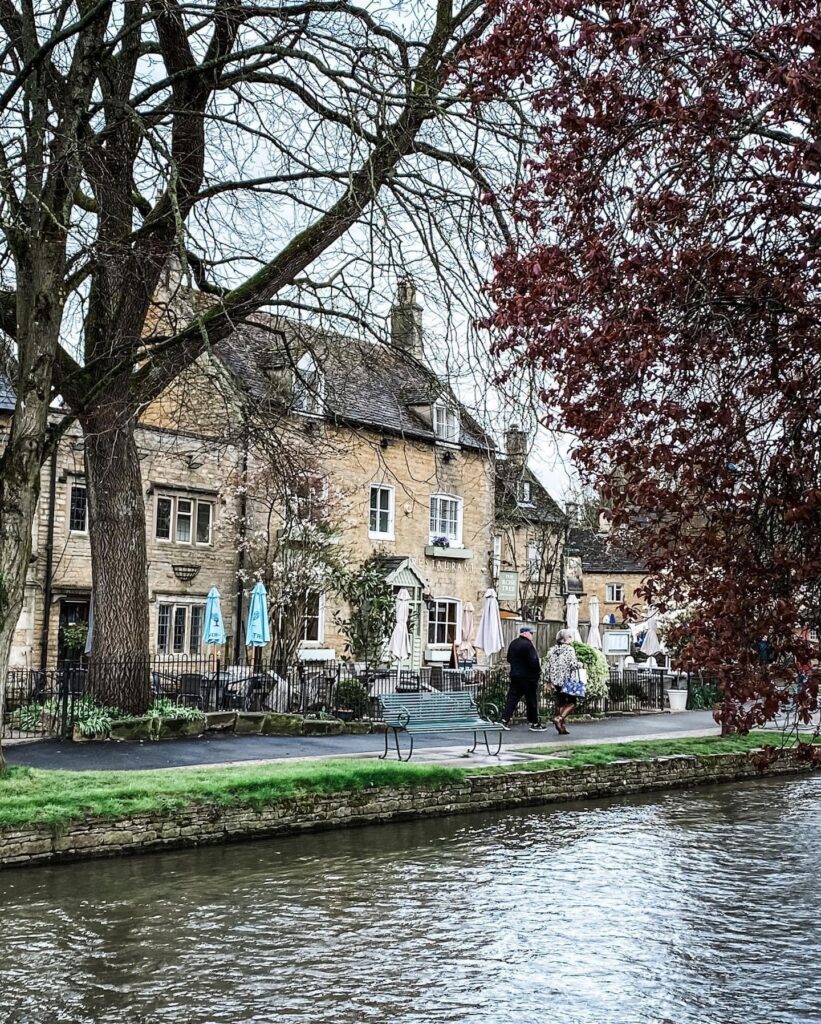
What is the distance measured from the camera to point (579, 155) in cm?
723

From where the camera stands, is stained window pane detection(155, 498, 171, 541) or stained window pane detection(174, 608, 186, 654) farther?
stained window pane detection(174, 608, 186, 654)

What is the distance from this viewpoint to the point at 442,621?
3772 cm

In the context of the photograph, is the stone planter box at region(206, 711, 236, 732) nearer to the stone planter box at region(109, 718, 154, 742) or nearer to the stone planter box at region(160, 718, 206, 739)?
the stone planter box at region(160, 718, 206, 739)

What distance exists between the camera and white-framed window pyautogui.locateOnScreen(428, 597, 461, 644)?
3719 centimetres

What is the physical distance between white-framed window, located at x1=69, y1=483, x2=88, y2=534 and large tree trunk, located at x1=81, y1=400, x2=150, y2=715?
9.65m

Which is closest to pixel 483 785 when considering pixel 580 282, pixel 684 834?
pixel 684 834

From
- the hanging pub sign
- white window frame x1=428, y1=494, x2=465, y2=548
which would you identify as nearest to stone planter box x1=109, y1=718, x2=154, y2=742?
white window frame x1=428, y1=494, x2=465, y2=548

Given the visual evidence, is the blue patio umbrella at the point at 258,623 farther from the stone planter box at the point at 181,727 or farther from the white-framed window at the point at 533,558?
the white-framed window at the point at 533,558

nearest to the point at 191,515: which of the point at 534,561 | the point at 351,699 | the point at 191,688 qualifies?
the point at 191,688

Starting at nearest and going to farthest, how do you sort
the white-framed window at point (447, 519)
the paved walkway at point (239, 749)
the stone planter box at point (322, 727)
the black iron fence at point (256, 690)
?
the paved walkway at point (239, 749)
the black iron fence at point (256, 690)
the stone planter box at point (322, 727)
the white-framed window at point (447, 519)

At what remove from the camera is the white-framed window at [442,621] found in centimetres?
3719

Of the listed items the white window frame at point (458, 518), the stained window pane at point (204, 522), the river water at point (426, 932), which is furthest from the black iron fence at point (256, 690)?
the white window frame at point (458, 518)

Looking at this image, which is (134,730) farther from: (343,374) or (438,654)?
(438,654)

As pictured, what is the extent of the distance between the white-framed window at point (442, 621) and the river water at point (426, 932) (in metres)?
23.8
